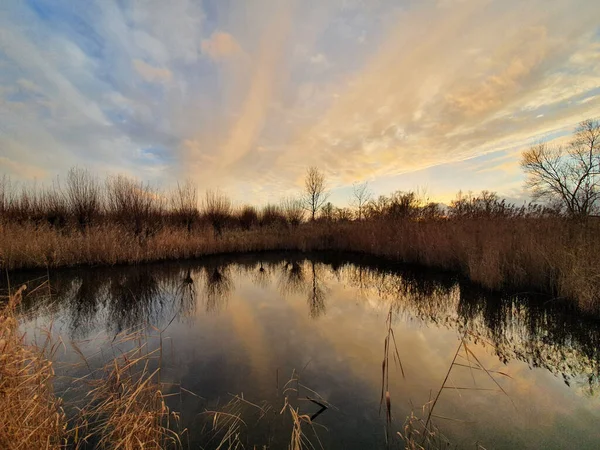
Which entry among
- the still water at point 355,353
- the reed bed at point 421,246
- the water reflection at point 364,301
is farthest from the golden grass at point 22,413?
the reed bed at point 421,246

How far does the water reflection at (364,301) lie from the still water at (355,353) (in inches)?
1.2

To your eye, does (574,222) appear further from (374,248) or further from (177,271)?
(177,271)

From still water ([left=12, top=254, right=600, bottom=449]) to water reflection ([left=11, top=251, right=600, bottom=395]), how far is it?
0.03 metres

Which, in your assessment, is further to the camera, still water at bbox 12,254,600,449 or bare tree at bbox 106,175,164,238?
bare tree at bbox 106,175,164,238

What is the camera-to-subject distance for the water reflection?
3.57 m

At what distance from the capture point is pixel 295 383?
2871mm

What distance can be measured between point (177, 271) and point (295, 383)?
25.7 ft

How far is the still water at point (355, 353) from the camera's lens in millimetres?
2234

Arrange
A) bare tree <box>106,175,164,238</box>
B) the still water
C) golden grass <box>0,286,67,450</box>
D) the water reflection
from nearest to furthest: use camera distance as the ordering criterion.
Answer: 1. golden grass <box>0,286,67,450</box>
2. the still water
3. the water reflection
4. bare tree <box>106,175,164,238</box>

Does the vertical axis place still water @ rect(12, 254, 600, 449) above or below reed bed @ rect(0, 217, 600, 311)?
below

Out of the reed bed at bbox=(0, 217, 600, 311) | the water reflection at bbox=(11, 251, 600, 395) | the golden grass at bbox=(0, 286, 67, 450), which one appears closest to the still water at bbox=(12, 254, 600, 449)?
the water reflection at bbox=(11, 251, 600, 395)

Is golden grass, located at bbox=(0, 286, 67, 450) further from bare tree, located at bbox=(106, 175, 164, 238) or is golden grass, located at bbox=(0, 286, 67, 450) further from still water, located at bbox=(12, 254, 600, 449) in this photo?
bare tree, located at bbox=(106, 175, 164, 238)

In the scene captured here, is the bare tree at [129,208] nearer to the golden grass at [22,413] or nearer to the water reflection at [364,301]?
the water reflection at [364,301]

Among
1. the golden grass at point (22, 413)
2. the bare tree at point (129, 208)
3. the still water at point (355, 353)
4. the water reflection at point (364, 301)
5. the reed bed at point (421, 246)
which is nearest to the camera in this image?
the golden grass at point (22, 413)
